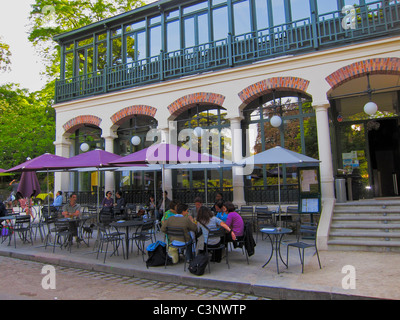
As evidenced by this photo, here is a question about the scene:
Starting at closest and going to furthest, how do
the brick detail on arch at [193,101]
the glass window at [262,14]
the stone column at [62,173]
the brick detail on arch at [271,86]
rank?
the brick detail on arch at [271,86] → the glass window at [262,14] → the brick detail on arch at [193,101] → the stone column at [62,173]

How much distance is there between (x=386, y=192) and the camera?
37.9 feet

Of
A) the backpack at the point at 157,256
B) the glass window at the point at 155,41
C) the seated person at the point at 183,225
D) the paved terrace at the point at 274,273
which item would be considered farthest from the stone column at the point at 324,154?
the glass window at the point at 155,41

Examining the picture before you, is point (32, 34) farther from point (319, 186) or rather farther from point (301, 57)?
point (319, 186)

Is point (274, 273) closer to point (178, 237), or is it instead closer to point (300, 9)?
point (178, 237)

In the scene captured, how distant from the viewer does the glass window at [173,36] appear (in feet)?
39.8

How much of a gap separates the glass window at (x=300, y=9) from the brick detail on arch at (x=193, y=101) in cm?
361

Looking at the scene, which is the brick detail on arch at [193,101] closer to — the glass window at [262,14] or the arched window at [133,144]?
the arched window at [133,144]

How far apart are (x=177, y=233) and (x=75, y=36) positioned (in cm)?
1256

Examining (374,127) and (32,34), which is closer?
(374,127)

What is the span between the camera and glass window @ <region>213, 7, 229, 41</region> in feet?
36.9

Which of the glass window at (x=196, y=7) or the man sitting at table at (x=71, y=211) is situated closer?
the man sitting at table at (x=71, y=211)

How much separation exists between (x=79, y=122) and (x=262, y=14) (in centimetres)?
885

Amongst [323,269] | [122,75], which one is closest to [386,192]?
[323,269]

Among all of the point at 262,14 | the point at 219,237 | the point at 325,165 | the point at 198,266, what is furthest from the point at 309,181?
the point at 262,14
